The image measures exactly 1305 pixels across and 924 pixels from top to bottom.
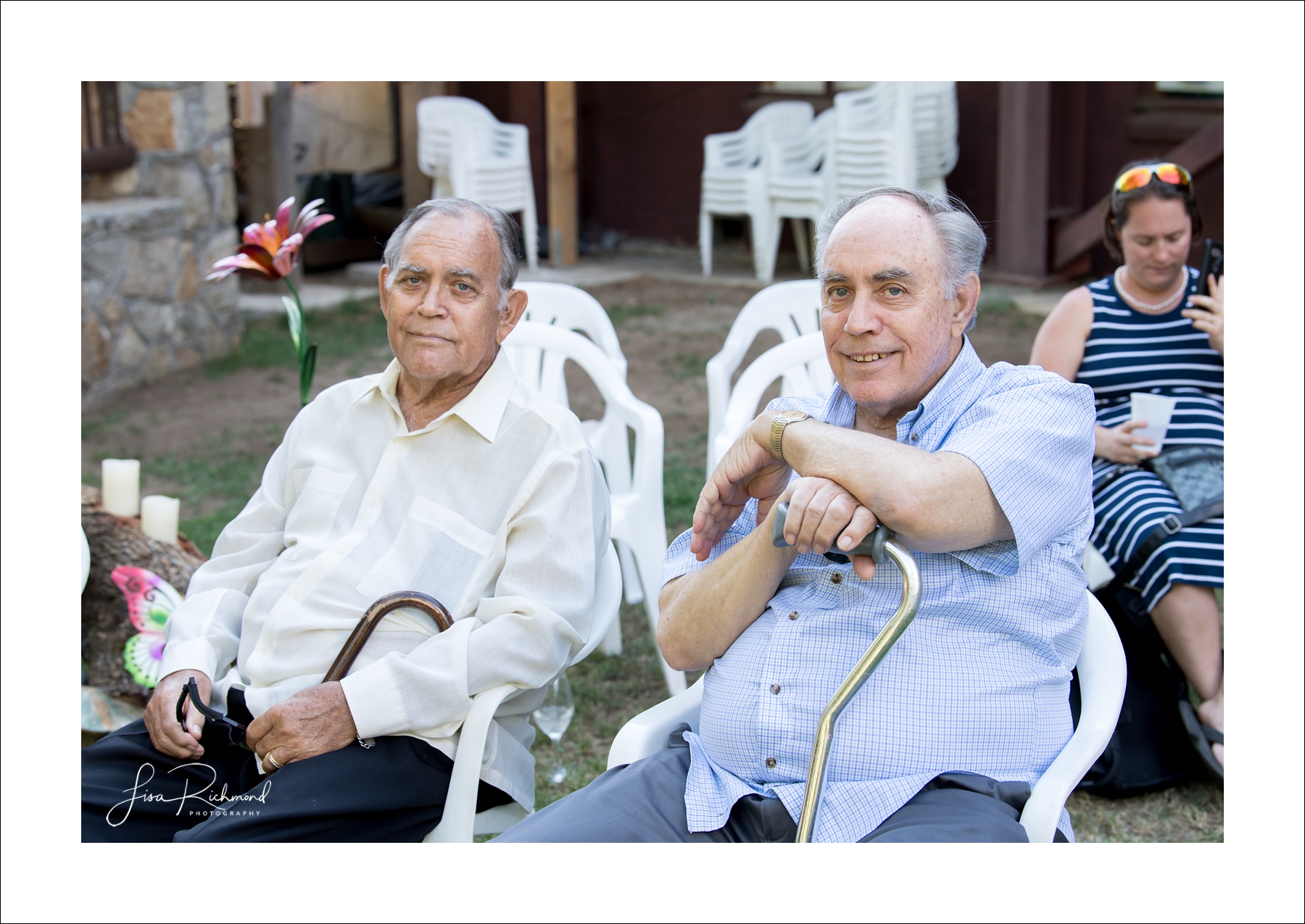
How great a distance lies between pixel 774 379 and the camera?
3109 millimetres

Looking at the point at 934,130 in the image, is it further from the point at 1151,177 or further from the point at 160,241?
the point at 1151,177

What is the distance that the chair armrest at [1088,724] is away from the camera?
166 centimetres

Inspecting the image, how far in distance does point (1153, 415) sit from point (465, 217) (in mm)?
1707

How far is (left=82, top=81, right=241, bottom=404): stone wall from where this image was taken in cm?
604

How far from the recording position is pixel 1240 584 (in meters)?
1.88

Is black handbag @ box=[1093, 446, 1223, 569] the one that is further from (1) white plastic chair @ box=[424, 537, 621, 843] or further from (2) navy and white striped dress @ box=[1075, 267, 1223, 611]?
(1) white plastic chair @ box=[424, 537, 621, 843]

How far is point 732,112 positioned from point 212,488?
584 cm

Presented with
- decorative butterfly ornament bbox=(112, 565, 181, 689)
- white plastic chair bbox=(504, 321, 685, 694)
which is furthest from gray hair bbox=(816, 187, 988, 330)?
decorative butterfly ornament bbox=(112, 565, 181, 689)

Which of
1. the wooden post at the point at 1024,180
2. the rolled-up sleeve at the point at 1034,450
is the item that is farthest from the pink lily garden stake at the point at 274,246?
the wooden post at the point at 1024,180

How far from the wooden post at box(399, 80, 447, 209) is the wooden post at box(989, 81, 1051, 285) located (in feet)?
13.8

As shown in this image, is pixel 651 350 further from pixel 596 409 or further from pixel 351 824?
pixel 351 824

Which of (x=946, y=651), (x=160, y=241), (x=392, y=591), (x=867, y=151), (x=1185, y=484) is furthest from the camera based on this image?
(x=867, y=151)

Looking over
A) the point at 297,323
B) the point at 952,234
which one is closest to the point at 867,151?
the point at 297,323

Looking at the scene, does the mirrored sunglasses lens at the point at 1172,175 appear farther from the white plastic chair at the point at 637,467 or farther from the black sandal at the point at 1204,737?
the white plastic chair at the point at 637,467
